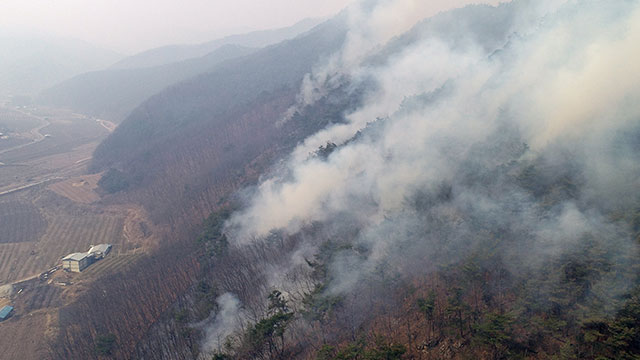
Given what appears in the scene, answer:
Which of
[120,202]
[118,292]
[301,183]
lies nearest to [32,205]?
[120,202]

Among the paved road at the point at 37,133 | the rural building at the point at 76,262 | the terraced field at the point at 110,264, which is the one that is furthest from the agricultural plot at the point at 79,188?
the paved road at the point at 37,133

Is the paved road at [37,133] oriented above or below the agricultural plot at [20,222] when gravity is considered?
above

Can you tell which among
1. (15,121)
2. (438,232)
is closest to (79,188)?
(438,232)

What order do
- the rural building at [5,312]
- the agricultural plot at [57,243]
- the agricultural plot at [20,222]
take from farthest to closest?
the agricultural plot at [20,222] → the agricultural plot at [57,243] → the rural building at [5,312]

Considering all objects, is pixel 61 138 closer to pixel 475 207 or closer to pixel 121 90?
pixel 121 90

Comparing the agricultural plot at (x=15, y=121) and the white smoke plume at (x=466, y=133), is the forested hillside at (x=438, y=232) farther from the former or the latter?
the agricultural plot at (x=15, y=121)

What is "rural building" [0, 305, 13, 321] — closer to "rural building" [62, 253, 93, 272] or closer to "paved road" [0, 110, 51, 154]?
"rural building" [62, 253, 93, 272]

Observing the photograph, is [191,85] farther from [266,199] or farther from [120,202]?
[266,199]

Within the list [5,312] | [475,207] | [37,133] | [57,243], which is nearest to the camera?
[475,207]
